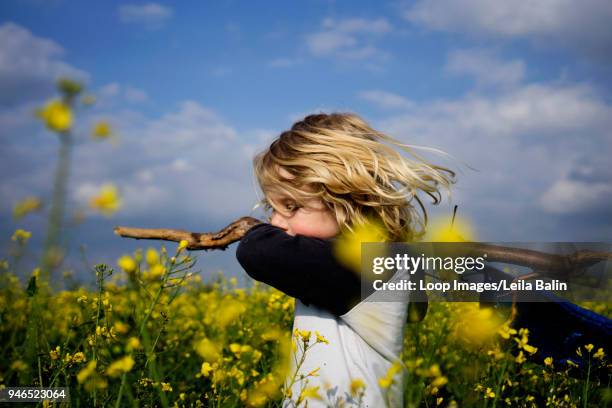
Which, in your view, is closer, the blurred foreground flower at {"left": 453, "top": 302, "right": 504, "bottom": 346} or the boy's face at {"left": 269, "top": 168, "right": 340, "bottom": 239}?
the boy's face at {"left": 269, "top": 168, "right": 340, "bottom": 239}

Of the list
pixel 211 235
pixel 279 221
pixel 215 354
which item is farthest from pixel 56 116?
pixel 211 235

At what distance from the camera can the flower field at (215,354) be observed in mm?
1420

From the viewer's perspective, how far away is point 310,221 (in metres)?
2.04

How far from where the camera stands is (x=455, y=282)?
7.25ft

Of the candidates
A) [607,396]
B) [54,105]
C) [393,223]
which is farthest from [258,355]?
[54,105]

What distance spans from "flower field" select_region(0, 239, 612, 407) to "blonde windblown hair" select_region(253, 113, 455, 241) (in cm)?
46

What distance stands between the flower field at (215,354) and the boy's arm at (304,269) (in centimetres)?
18

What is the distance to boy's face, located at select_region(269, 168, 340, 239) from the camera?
6.62 feet

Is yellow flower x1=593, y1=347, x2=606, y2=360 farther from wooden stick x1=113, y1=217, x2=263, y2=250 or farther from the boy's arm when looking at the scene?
wooden stick x1=113, y1=217, x2=263, y2=250

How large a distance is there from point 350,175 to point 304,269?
460mm

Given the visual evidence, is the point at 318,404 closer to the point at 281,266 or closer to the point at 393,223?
the point at 281,266

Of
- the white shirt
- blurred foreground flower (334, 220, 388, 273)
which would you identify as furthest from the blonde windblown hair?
the white shirt

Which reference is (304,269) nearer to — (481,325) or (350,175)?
(350,175)

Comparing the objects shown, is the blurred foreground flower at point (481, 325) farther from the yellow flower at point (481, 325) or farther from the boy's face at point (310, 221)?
the boy's face at point (310, 221)
